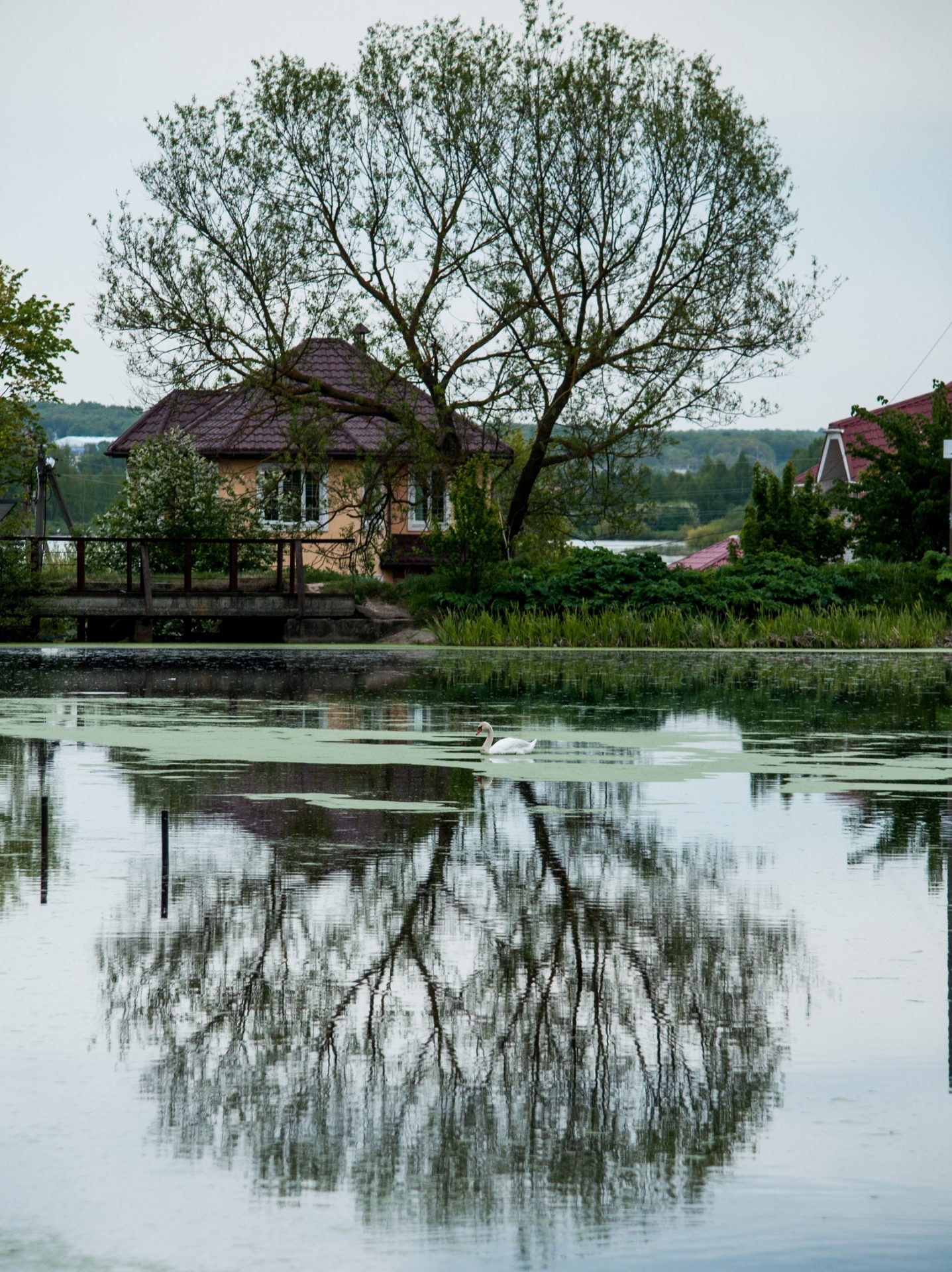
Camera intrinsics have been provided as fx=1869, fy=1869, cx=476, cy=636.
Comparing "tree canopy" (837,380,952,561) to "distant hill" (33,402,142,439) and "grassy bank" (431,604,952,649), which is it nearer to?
"grassy bank" (431,604,952,649)

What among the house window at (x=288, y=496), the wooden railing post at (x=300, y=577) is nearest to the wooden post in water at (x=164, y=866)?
the wooden railing post at (x=300, y=577)

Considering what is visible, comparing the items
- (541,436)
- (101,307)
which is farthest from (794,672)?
(101,307)

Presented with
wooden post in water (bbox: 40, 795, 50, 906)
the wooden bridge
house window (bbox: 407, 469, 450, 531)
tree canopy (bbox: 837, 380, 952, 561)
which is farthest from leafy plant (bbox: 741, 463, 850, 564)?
wooden post in water (bbox: 40, 795, 50, 906)

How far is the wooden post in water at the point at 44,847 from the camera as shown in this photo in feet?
27.2

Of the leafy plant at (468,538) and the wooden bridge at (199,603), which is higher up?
the leafy plant at (468,538)

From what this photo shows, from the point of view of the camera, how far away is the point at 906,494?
125 ft

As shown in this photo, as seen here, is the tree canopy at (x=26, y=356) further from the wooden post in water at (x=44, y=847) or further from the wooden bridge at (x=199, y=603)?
the wooden post in water at (x=44, y=847)

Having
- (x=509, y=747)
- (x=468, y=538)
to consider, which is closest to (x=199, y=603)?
(x=468, y=538)

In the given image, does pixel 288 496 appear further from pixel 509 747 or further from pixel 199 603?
pixel 509 747

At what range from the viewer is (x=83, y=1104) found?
5055 millimetres

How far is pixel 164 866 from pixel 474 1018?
10.5 ft

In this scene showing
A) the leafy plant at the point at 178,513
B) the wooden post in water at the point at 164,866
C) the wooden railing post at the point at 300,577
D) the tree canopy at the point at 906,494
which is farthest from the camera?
the leafy plant at the point at 178,513

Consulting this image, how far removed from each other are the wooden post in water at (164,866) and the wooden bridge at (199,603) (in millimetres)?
25255

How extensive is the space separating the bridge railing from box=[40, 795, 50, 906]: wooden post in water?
2462 cm
